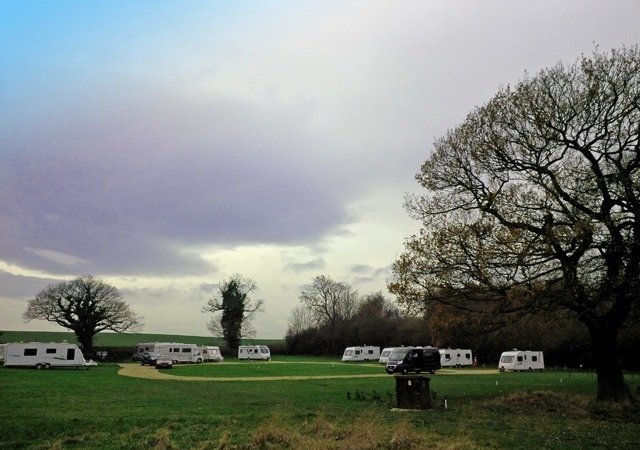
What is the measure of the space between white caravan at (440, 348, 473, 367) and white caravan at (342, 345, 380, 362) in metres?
14.5

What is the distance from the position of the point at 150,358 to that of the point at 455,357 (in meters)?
31.1

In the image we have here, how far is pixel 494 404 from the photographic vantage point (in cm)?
2056

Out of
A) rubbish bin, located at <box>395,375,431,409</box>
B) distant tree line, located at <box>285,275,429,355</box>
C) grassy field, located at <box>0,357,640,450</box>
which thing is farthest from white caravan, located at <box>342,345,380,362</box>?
rubbish bin, located at <box>395,375,431,409</box>

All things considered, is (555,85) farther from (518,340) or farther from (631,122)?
(518,340)

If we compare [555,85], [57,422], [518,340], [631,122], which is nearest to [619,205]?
[631,122]

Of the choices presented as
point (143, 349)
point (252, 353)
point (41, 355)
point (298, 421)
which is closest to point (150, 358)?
point (143, 349)

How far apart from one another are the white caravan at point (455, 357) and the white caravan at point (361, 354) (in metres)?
14.5

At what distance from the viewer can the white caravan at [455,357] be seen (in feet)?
191

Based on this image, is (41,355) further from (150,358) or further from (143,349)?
(143,349)

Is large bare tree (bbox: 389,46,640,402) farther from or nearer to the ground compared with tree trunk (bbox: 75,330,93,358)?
farther from the ground

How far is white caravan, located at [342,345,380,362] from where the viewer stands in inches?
2798

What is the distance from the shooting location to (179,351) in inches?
2527

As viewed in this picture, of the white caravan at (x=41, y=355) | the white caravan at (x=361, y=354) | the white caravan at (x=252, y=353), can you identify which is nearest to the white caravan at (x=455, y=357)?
the white caravan at (x=361, y=354)

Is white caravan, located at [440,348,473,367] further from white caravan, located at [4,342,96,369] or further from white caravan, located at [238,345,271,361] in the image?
white caravan, located at [4,342,96,369]
